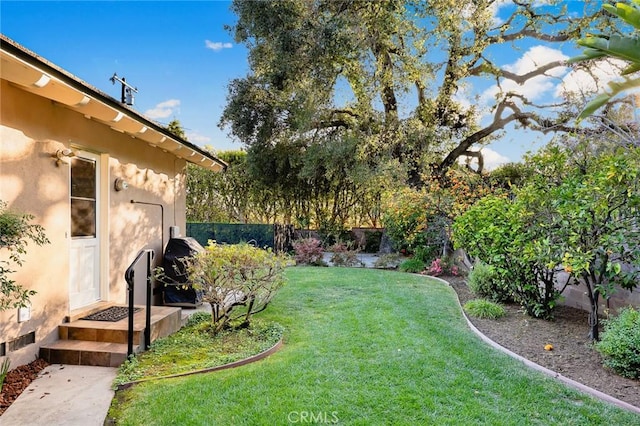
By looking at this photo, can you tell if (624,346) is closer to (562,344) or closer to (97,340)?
(562,344)

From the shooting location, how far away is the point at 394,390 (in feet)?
11.5

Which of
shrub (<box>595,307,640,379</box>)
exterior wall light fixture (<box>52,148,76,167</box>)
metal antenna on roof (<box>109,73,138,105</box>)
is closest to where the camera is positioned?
shrub (<box>595,307,640,379</box>)

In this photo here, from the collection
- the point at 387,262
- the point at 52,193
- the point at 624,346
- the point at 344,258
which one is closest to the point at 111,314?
the point at 52,193

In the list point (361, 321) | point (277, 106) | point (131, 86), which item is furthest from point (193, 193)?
point (361, 321)

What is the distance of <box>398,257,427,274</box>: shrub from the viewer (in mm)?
11211

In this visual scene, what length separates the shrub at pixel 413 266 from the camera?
1121cm

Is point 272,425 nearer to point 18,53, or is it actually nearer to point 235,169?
point 18,53

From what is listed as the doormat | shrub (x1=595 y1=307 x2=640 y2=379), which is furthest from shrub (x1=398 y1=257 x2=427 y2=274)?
the doormat

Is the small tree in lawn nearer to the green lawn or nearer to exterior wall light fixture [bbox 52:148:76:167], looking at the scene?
exterior wall light fixture [bbox 52:148:76:167]

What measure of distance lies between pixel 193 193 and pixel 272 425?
14.7 m

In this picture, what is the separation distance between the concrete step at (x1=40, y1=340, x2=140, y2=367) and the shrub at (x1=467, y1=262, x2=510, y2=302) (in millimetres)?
5620

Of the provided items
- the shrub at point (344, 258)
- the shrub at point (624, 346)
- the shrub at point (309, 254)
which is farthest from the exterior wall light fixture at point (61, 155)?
the shrub at point (344, 258)

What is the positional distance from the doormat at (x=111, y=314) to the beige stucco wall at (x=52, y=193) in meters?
0.32

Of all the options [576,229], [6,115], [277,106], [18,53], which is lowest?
[576,229]
